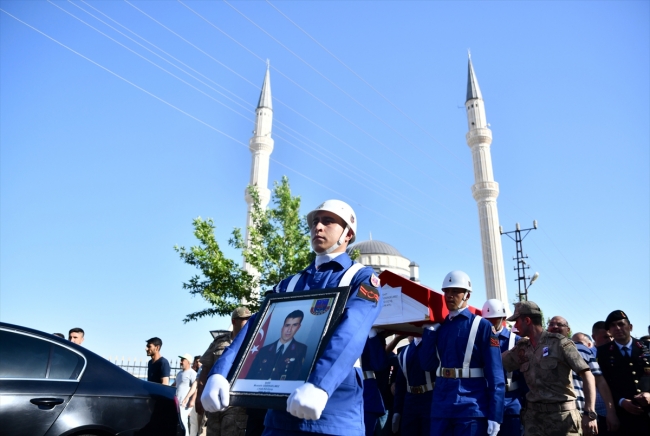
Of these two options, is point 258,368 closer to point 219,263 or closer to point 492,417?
point 492,417

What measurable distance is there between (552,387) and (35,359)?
4.52 m

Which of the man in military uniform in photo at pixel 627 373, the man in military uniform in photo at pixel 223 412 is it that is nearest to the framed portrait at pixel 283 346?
the man in military uniform in photo at pixel 223 412

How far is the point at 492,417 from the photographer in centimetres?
461

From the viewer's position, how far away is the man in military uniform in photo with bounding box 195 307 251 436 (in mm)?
6238

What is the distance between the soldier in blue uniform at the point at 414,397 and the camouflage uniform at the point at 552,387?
0.97 m

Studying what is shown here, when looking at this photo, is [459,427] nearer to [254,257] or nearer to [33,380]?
[33,380]

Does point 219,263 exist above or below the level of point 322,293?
above

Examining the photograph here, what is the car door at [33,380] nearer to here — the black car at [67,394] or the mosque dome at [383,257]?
the black car at [67,394]

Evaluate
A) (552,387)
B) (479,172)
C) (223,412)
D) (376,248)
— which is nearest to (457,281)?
(552,387)

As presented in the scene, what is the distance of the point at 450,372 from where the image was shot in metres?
4.96

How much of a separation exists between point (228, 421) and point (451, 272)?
9.80 ft

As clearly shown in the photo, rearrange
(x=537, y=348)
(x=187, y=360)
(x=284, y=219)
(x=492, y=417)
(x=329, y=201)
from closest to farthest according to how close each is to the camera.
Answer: (x=329, y=201) < (x=492, y=417) < (x=537, y=348) < (x=187, y=360) < (x=284, y=219)

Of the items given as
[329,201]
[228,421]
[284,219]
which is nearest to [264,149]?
[284,219]

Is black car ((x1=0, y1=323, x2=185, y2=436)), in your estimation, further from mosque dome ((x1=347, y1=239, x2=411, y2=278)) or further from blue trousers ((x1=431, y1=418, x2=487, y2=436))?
mosque dome ((x1=347, y1=239, x2=411, y2=278))
